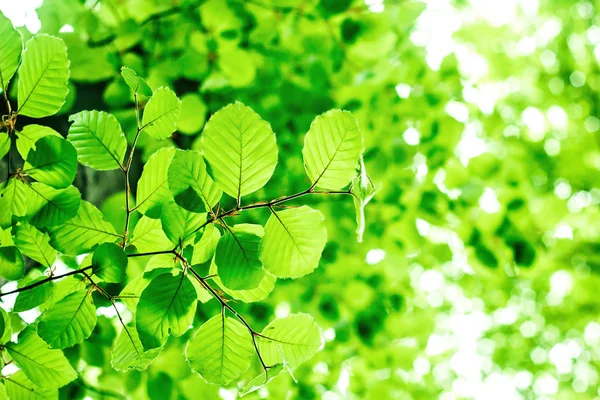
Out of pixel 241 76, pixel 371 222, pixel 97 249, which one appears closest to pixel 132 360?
pixel 97 249

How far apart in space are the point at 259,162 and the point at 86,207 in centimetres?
22

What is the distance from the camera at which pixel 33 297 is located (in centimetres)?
48

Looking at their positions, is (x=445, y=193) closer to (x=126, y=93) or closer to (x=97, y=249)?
(x=126, y=93)

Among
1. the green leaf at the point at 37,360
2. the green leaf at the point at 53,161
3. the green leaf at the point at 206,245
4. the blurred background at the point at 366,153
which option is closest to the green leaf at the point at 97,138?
the green leaf at the point at 53,161

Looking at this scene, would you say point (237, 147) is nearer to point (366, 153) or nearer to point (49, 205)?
point (49, 205)

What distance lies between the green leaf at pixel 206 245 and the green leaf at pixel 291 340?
0.37 feet

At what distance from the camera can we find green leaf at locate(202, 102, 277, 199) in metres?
0.36

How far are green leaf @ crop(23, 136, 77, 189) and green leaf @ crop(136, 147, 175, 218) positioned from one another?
0.07 metres

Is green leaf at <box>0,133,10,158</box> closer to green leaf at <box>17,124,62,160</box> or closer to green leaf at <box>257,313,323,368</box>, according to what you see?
green leaf at <box>17,124,62,160</box>

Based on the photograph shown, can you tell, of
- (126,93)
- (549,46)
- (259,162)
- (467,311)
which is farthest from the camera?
(467,311)

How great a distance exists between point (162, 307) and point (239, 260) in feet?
0.29

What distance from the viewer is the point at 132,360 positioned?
47 centimetres

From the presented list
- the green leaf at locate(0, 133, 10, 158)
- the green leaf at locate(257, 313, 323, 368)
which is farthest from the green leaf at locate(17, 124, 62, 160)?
the green leaf at locate(257, 313, 323, 368)

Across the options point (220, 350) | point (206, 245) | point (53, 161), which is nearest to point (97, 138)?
point (53, 161)
